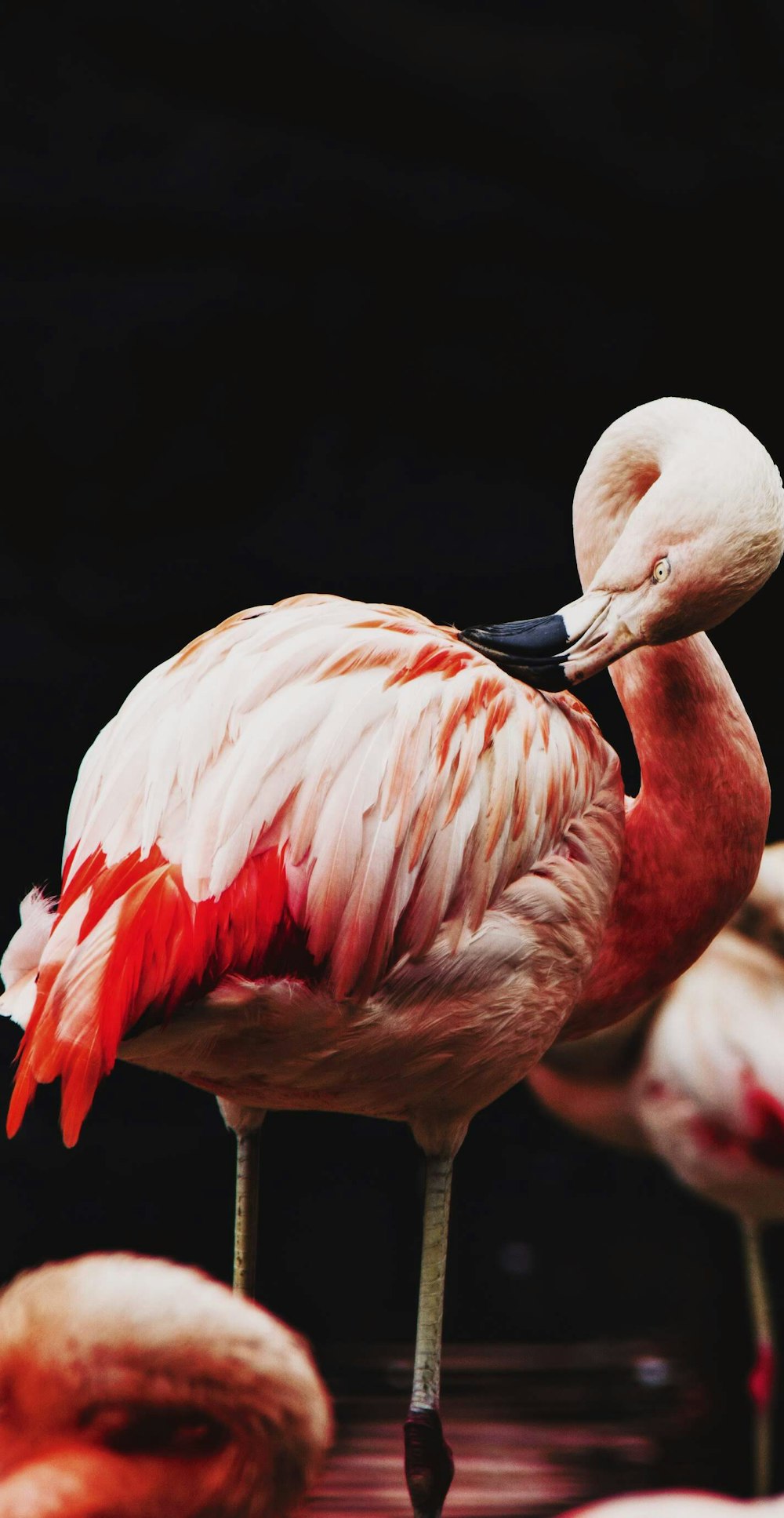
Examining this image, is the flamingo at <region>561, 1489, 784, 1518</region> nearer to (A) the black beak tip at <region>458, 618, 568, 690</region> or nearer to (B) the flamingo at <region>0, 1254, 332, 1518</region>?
(B) the flamingo at <region>0, 1254, 332, 1518</region>

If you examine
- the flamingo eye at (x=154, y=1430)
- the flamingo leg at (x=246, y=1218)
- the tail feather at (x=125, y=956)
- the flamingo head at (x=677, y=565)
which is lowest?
the flamingo leg at (x=246, y=1218)

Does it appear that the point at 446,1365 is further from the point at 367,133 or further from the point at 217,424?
the point at 367,133

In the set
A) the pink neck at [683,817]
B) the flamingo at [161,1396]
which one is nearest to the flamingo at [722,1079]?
the pink neck at [683,817]

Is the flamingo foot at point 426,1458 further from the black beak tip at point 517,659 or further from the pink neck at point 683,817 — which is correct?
the black beak tip at point 517,659

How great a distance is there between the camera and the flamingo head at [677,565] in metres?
1.00

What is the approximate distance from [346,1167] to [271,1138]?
103mm

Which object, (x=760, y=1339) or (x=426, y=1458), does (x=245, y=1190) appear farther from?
(x=760, y=1339)

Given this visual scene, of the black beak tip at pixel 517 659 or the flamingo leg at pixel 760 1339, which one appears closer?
the black beak tip at pixel 517 659

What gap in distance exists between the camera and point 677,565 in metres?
1.00

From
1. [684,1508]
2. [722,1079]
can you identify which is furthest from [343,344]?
[684,1508]

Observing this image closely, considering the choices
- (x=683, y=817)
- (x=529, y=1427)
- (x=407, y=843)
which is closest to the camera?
(x=407, y=843)

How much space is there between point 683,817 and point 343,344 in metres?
0.92

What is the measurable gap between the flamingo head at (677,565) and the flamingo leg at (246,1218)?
386mm

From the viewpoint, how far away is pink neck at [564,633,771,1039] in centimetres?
115
